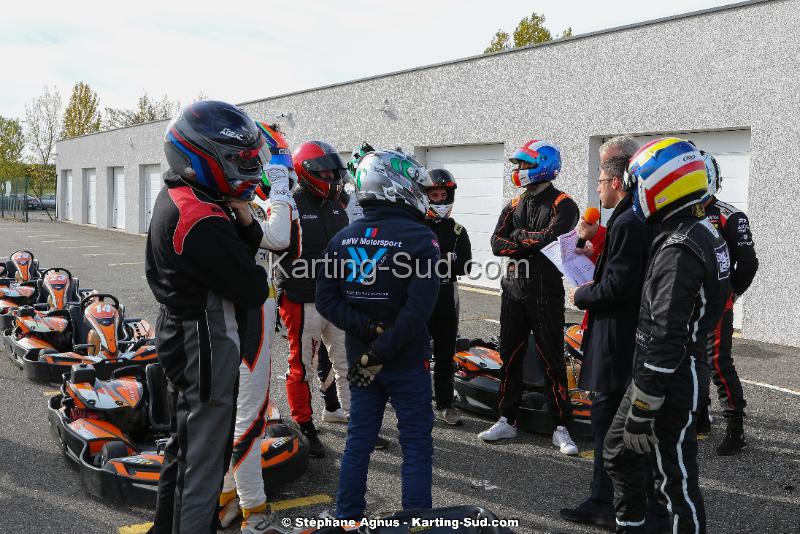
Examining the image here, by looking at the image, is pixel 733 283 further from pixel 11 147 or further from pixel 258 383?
pixel 11 147

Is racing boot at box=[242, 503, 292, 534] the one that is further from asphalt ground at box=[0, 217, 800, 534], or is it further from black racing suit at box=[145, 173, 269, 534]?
black racing suit at box=[145, 173, 269, 534]

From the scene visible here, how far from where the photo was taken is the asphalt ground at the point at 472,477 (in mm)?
3971

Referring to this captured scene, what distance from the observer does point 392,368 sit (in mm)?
3482

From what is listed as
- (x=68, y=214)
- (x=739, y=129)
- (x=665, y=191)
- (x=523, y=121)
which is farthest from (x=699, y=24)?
(x=68, y=214)

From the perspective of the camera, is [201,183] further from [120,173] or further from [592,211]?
[120,173]

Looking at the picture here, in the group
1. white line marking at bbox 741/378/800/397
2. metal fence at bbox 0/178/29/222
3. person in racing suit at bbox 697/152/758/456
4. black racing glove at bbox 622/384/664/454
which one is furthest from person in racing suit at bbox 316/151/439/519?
metal fence at bbox 0/178/29/222

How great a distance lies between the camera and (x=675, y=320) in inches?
118

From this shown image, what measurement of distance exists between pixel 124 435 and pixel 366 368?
215cm

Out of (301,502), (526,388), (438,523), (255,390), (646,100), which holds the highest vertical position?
(646,100)

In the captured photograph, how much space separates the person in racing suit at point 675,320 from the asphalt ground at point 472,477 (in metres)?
0.99

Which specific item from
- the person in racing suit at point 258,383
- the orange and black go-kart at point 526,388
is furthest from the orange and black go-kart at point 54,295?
the person in racing suit at point 258,383

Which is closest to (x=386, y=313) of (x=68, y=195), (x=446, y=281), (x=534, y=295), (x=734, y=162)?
(x=534, y=295)

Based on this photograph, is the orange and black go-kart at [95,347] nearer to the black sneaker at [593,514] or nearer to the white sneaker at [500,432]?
the white sneaker at [500,432]

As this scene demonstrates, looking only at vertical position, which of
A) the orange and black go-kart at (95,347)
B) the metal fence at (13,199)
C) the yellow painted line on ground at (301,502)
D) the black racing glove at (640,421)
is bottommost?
the yellow painted line on ground at (301,502)
